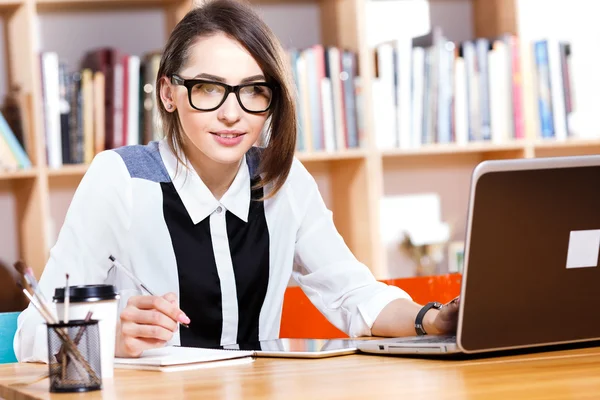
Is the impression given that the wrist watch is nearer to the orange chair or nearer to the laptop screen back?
the laptop screen back

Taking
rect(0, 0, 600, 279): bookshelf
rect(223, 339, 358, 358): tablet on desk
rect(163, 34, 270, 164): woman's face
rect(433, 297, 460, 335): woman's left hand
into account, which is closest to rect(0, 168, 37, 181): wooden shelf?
rect(0, 0, 600, 279): bookshelf

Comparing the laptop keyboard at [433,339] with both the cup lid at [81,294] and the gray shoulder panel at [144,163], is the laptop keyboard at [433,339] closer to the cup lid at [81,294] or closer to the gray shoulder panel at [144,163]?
the cup lid at [81,294]

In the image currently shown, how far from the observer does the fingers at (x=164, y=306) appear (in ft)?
4.52

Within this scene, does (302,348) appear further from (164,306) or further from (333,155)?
(333,155)

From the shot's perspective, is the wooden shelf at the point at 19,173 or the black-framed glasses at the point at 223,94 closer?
the black-framed glasses at the point at 223,94

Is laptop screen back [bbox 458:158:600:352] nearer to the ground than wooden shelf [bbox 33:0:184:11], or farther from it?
nearer to the ground

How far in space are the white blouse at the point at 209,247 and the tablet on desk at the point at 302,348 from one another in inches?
10.1

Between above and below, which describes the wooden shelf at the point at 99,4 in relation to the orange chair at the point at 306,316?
above

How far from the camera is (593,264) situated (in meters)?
1.32

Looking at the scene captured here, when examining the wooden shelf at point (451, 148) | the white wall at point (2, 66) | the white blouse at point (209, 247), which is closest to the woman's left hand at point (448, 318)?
the white blouse at point (209, 247)

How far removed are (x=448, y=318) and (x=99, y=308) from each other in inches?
21.5

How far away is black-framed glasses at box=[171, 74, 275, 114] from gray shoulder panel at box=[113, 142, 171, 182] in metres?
0.20

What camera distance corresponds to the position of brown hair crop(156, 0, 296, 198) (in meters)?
1.82

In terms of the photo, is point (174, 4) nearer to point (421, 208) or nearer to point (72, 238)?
point (421, 208)
